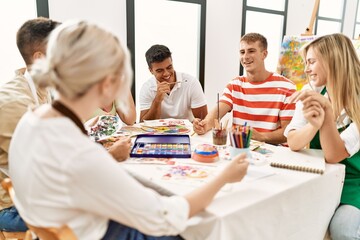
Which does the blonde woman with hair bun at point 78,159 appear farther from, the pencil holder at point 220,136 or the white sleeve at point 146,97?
the white sleeve at point 146,97

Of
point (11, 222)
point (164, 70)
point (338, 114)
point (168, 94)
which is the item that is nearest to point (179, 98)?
point (168, 94)

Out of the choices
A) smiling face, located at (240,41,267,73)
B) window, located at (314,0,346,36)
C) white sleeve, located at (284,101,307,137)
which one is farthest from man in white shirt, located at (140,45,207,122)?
window, located at (314,0,346,36)

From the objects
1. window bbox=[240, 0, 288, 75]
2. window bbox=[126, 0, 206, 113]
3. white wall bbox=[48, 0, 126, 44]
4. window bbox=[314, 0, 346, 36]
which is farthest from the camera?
window bbox=[314, 0, 346, 36]

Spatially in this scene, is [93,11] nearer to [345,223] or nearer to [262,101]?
[262,101]

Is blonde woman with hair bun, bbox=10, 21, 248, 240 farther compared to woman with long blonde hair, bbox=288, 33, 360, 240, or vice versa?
woman with long blonde hair, bbox=288, 33, 360, 240

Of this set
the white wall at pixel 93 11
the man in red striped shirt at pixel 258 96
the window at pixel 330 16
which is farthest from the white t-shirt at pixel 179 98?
the window at pixel 330 16

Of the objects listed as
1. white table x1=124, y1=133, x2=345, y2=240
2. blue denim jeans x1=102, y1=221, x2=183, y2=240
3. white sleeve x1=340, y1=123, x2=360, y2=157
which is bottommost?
blue denim jeans x1=102, y1=221, x2=183, y2=240

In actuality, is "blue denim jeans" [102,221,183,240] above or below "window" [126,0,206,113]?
below

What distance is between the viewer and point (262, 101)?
2.00m

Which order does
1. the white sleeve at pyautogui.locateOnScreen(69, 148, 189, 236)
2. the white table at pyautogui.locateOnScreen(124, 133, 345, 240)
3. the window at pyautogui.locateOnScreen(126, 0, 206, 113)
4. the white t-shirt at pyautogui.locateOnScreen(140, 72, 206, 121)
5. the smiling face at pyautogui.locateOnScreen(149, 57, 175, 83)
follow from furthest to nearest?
the window at pyautogui.locateOnScreen(126, 0, 206, 113) → the white t-shirt at pyautogui.locateOnScreen(140, 72, 206, 121) → the smiling face at pyautogui.locateOnScreen(149, 57, 175, 83) → the white table at pyautogui.locateOnScreen(124, 133, 345, 240) → the white sleeve at pyautogui.locateOnScreen(69, 148, 189, 236)

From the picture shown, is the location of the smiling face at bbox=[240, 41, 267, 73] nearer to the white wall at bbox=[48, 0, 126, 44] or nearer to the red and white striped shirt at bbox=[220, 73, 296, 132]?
the red and white striped shirt at bbox=[220, 73, 296, 132]

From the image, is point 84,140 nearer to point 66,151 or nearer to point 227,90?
point 66,151

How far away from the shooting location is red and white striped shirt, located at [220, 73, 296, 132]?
6.38ft

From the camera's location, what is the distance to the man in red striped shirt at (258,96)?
194 centimetres
